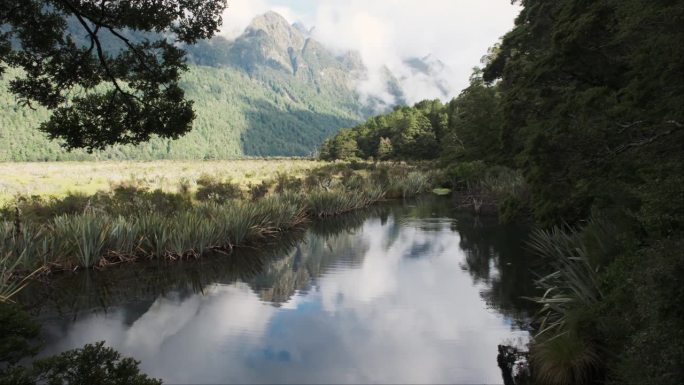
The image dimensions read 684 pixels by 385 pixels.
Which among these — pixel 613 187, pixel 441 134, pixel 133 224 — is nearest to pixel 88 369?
pixel 613 187

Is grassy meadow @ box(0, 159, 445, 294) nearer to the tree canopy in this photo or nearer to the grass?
the grass

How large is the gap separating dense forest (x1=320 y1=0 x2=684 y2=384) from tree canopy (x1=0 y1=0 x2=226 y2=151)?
523 cm

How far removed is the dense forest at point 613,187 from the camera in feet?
10.9

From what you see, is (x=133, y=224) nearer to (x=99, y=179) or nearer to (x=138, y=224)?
(x=138, y=224)

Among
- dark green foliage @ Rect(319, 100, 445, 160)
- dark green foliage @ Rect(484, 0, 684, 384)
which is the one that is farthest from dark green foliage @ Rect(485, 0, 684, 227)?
dark green foliage @ Rect(319, 100, 445, 160)

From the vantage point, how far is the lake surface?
6656 millimetres

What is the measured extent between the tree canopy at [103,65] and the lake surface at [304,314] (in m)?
3.26

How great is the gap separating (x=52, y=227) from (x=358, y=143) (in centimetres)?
8029

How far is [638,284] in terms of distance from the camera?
12.0ft

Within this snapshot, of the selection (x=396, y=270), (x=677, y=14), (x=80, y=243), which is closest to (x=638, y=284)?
(x=677, y=14)

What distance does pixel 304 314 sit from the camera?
886 centimetres

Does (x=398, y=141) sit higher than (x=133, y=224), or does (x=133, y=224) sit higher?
(x=398, y=141)

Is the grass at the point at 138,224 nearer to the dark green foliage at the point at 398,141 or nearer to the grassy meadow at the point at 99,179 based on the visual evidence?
the grassy meadow at the point at 99,179

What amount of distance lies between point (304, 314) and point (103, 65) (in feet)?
17.5
